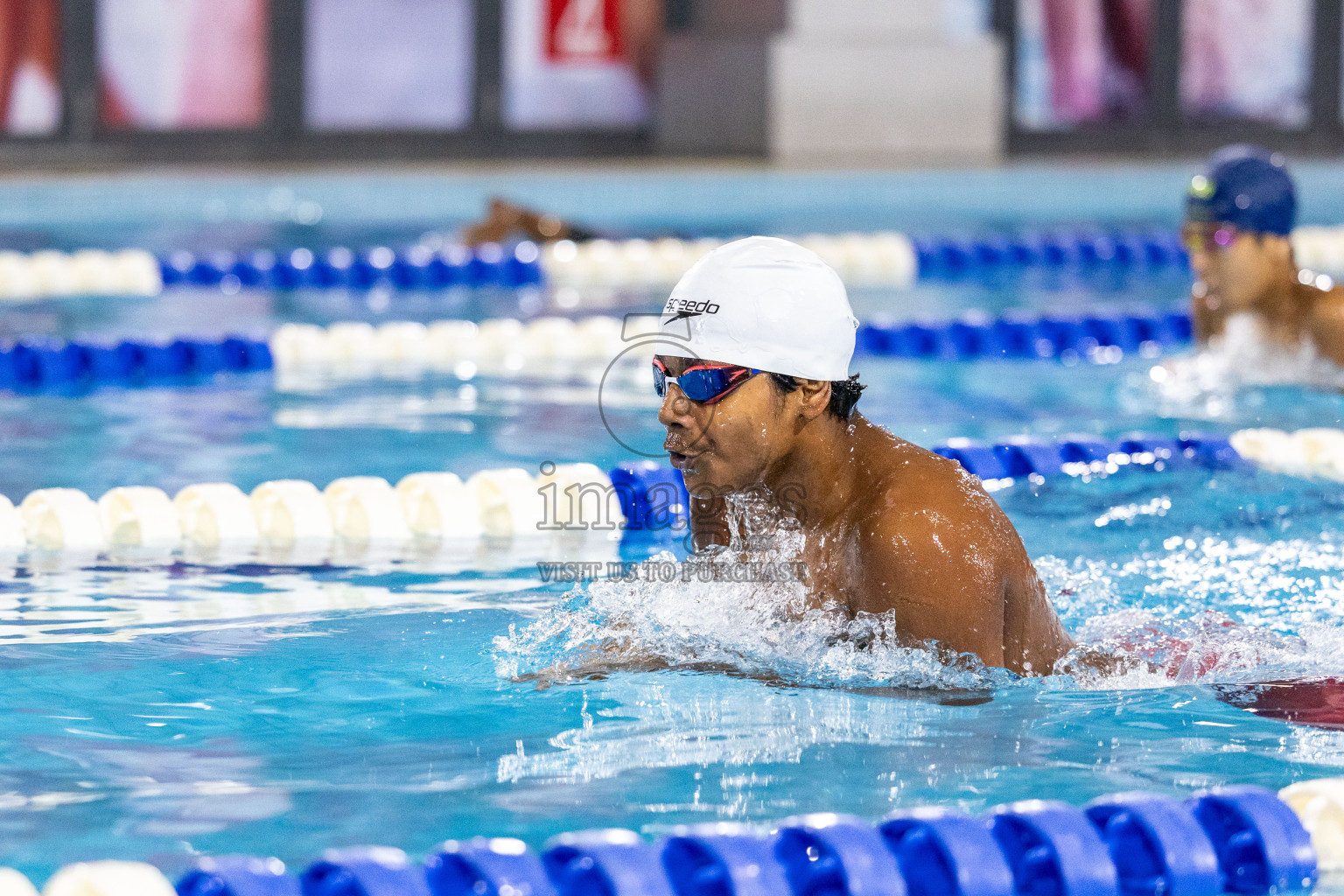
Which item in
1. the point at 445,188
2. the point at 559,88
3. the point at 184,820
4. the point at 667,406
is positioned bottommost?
the point at 184,820

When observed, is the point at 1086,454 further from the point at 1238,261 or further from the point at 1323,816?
the point at 1323,816

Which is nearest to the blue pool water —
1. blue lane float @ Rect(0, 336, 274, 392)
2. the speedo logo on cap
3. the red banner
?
blue lane float @ Rect(0, 336, 274, 392)

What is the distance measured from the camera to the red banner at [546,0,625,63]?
11906 millimetres

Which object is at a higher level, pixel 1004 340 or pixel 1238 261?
pixel 1238 261

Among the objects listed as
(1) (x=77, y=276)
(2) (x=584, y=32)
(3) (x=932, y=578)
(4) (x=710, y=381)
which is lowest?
(3) (x=932, y=578)

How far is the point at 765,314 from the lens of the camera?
2.59 metres

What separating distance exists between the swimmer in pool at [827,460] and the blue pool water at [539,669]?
4.1 inches

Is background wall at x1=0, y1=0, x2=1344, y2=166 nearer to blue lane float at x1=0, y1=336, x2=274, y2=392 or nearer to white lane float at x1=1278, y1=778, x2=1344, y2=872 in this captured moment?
blue lane float at x1=0, y1=336, x2=274, y2=392

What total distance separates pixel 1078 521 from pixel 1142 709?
1.38 metres

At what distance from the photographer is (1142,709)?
2.88 m

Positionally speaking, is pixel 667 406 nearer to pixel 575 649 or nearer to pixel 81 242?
pixel 575 649

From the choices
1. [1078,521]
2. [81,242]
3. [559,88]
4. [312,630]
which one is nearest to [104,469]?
[312,630]

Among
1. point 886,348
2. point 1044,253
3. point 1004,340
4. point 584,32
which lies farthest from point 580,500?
point 584,32

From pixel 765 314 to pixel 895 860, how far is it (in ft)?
2.68
